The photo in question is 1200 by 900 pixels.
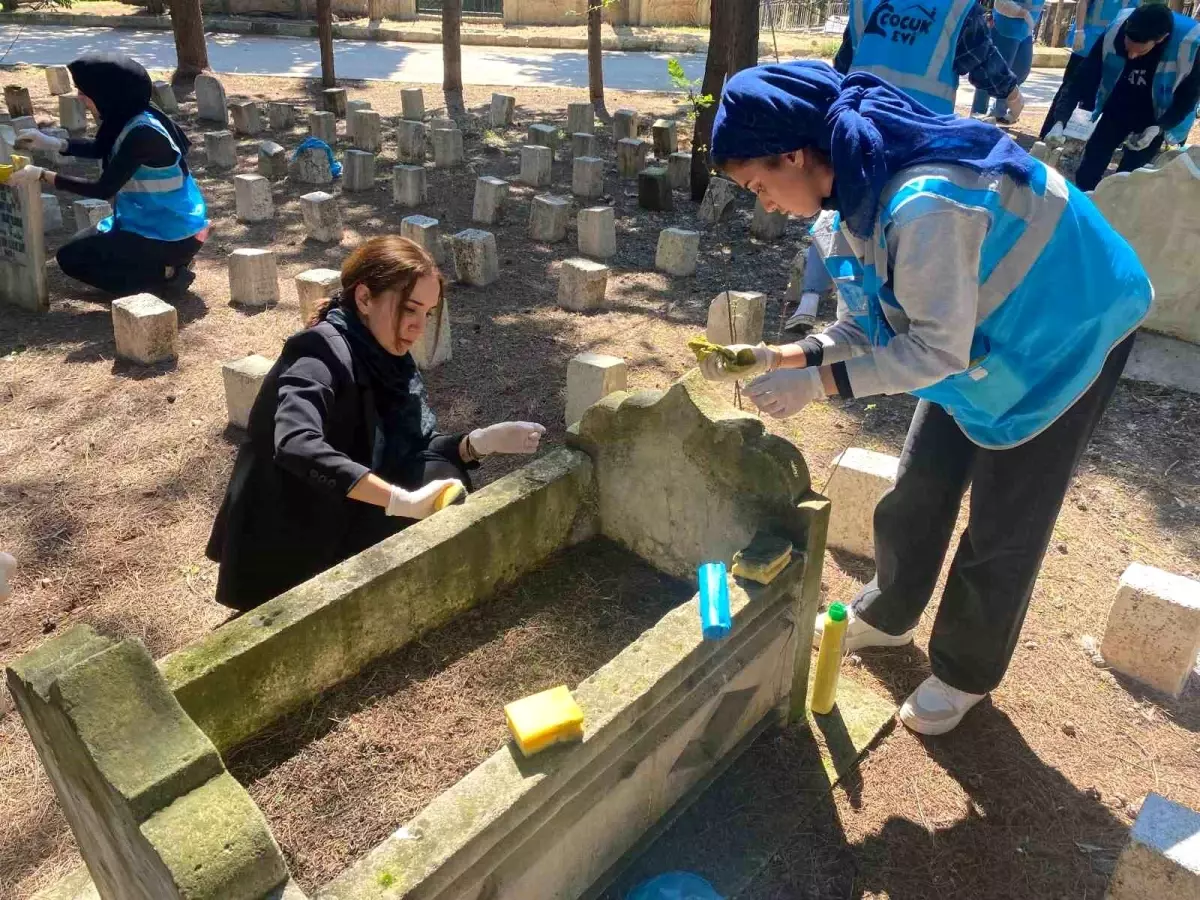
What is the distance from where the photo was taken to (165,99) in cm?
1006

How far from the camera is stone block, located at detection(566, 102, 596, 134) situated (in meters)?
9.92

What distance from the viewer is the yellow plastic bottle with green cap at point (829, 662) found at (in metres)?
2.68

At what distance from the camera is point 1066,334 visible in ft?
7.16

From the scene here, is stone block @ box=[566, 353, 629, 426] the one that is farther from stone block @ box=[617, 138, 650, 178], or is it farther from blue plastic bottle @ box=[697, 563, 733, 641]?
stone block @ box=[617, 138, 650, 178]

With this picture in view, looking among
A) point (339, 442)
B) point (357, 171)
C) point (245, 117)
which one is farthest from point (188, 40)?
point (339, 442)

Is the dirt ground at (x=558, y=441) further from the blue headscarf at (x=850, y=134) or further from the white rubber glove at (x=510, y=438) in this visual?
the blue headscarf at (x=850, y=134)

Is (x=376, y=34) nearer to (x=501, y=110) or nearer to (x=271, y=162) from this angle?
(x=501, y=110)

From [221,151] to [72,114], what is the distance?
201 centimetres

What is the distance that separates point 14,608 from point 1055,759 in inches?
133

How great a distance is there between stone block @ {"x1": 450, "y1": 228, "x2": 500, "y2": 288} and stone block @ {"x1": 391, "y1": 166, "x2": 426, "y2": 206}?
60.1 inches

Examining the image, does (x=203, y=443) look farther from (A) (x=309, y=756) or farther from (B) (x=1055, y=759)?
(B) (x=1055, y=759)

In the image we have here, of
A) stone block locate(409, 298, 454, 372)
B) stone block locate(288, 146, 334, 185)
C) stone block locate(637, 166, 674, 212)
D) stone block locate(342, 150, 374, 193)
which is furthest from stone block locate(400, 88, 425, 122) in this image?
stone block locate(409, 298, 454, 372)

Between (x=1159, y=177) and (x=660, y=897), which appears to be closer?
(x=660, y=897)

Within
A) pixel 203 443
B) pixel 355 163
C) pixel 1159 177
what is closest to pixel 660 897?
pixel 203 443
